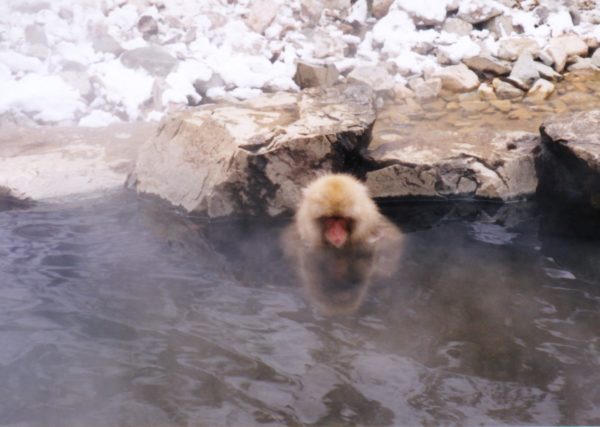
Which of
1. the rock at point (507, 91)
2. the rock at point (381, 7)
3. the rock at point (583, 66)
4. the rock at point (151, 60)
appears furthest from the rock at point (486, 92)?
the rock at point (151, 60)

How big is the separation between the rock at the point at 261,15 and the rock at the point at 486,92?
89.6 inches

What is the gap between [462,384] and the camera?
2203 mm

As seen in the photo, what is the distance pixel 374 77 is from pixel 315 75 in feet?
1.77

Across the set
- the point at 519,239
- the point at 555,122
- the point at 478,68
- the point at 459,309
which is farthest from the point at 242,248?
the point at 478,68

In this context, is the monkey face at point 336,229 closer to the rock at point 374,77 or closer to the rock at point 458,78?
the rock at point 374,77

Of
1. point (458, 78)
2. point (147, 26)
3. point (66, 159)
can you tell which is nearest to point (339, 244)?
point (66, 159)

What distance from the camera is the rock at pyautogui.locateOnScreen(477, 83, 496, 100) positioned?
18.9ft

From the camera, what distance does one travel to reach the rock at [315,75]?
19.6 ft

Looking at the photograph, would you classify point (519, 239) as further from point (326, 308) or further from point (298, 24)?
point (298, 24)

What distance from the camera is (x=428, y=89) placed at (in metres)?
5.88

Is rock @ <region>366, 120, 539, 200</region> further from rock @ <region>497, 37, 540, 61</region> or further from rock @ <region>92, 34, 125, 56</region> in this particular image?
rock @ <region>92, 34, 125, 56</region>

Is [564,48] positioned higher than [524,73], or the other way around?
[564,48]

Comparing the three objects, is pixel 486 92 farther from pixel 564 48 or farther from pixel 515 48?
pixel 564 48

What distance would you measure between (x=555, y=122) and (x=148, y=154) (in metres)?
2.49
